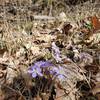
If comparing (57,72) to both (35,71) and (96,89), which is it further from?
(96,89)

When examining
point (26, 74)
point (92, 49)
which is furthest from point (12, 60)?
point (92, 49)

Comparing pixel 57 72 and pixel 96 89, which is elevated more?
pixel 57 72

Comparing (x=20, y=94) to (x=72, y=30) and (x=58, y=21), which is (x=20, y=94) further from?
(x=58, y=21)

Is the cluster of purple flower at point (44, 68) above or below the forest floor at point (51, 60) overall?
above

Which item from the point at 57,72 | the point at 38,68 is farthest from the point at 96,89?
the point at 38,68

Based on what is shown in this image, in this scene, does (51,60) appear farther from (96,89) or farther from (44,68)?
(96,89)

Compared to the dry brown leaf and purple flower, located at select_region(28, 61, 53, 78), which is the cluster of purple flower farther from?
the dry brown leaf

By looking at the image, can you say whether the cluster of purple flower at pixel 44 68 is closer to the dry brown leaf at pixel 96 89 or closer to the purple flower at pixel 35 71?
the purple flower at pixel 35 71

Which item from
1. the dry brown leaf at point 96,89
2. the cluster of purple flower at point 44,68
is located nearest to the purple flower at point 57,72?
the cluster of purple flower at point 44,68

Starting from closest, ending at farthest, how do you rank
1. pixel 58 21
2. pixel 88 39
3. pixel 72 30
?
pixel 88 39 < pixel 72 30 < pixel 58 21

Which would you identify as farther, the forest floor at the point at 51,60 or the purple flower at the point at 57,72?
the forest floor at the point at 51,60

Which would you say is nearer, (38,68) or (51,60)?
(38,68)
